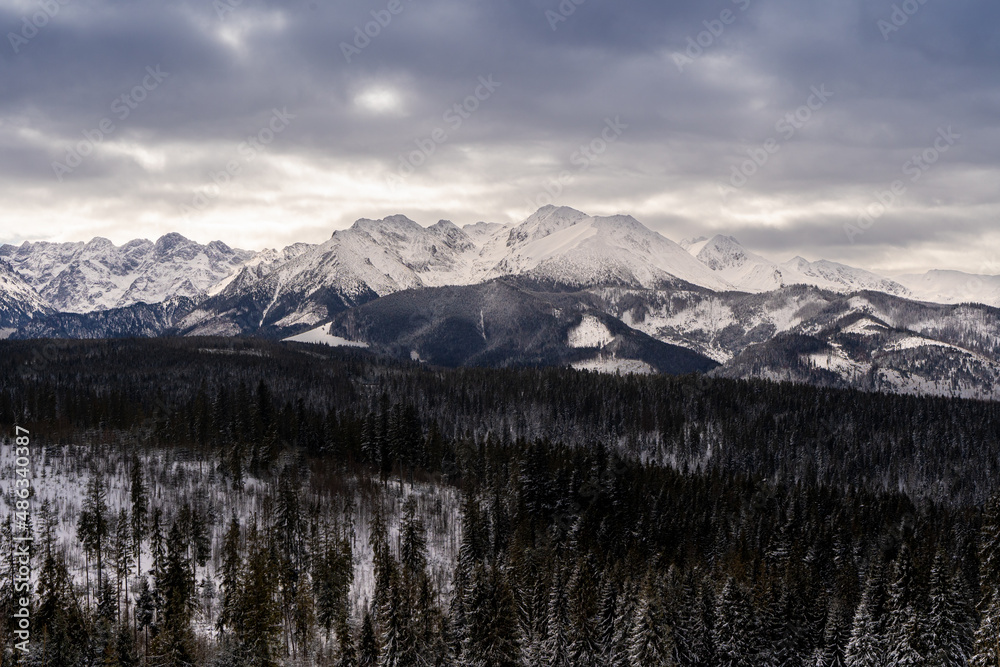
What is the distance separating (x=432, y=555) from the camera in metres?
123

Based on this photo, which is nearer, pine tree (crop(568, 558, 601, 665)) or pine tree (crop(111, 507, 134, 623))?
pine tree (crop(568, 558, 601, 665))

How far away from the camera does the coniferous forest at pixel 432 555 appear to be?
7300 cm

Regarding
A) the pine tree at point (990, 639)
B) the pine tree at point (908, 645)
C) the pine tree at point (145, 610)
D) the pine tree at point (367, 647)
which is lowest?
the pine tree at point (145, 610)

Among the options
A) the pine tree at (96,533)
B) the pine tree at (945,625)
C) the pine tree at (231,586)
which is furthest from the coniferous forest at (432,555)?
the pine tree at (96,533)

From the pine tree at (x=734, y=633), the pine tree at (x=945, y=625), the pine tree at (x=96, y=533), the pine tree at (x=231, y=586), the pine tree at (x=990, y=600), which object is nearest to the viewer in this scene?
the pine tree at (x=990, y=600)

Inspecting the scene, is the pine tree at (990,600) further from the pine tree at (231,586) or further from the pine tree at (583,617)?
the pine tree at (231,586)

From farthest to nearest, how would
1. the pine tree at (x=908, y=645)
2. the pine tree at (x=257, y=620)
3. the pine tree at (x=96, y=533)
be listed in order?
1. the pine tree at (x=96, y=533)
2. the pine tree at (x=257, y=620)
3. the pine tree at (x=908, y=645)

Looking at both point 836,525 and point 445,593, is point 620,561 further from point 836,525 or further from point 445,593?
point 836,525

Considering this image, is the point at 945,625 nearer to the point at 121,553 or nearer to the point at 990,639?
the point at 990,639

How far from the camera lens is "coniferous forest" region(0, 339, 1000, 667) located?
240 feet

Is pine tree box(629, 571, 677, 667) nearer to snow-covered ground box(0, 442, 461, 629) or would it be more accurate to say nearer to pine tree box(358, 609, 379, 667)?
pine tree box(358, 609, 379, 667)

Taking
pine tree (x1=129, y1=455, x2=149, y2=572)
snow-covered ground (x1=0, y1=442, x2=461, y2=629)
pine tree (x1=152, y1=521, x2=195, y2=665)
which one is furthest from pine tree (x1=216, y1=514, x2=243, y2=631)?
snow-covered ground (x1=0, y1=442, x2=461, y2=629)

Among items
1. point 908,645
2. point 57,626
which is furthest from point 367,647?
point 908,645

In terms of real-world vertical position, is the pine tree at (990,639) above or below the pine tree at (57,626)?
above
